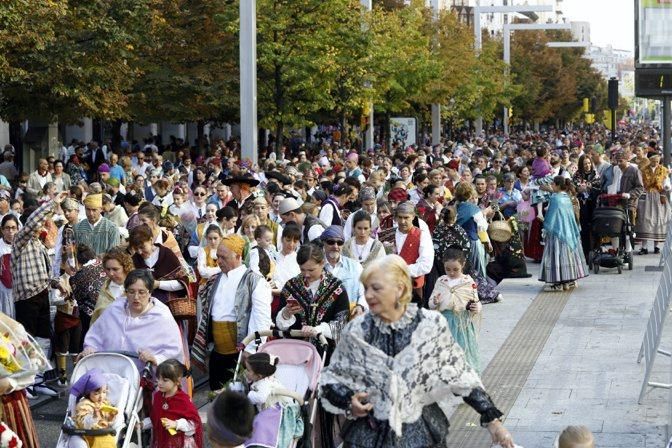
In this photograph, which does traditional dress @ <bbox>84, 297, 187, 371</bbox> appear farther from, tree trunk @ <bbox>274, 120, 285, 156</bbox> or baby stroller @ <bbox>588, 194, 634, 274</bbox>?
tree trunk @ <bbox>274, 120, 285, 156</bbox>

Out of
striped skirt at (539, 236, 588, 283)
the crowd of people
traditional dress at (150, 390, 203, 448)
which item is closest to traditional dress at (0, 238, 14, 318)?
the crowd of people

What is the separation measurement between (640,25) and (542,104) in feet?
272

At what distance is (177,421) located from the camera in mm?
9797

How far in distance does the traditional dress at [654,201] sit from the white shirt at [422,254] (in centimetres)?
1039

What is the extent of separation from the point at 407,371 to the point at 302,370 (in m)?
3.24

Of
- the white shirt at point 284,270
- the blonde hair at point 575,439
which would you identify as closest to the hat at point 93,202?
the white shirt at point 284,270

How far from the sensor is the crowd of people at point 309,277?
21.7ft

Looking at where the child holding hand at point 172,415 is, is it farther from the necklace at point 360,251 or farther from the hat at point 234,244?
the necklace at point 360,251

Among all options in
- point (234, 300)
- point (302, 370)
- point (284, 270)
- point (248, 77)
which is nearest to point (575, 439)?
point (302, 370)

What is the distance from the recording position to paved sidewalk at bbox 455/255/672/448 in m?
11.4

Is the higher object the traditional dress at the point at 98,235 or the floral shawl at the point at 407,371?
the floral shawl at the point at 407,371

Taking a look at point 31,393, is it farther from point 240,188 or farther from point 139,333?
point 240,188

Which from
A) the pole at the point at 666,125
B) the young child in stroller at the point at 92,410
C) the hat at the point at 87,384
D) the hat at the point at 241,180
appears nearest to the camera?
the young child in stroller at the point at 92,410

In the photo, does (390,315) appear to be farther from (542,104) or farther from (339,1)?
(542,104)
